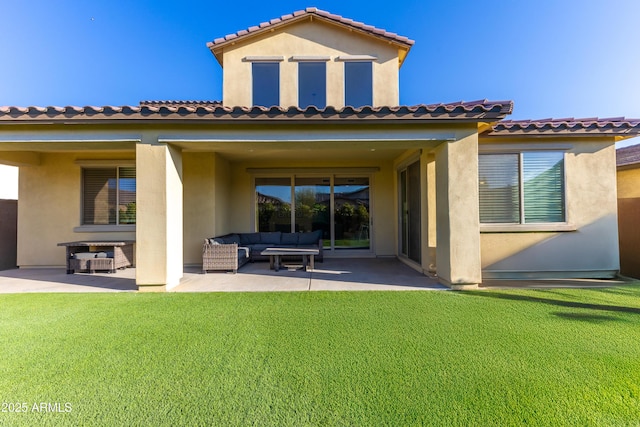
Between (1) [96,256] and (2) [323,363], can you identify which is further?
(1) [96,256]

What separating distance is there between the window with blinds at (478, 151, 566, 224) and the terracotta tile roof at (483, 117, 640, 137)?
587mm

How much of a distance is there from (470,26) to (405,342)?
46.9ft

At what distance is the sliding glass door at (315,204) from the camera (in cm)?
1123

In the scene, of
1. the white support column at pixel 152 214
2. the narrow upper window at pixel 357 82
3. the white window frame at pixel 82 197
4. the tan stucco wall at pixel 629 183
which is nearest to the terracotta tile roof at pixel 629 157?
the tan stucco wall at pixel 629 183

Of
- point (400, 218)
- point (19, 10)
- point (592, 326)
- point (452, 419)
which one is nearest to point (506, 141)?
point (400, 218)

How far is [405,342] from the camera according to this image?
3781 mm

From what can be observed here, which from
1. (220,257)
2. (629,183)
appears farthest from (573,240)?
(220,257)

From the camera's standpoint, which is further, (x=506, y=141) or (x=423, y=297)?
(x=506, y=141)

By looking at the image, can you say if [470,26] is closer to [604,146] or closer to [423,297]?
[604,146]

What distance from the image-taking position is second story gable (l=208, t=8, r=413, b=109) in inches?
369

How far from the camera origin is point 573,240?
7406 mm

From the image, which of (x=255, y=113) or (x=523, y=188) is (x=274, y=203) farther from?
(x=523, y=188)

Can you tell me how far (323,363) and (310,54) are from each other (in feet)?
30.1

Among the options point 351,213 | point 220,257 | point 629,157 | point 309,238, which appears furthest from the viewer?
point 351,213
